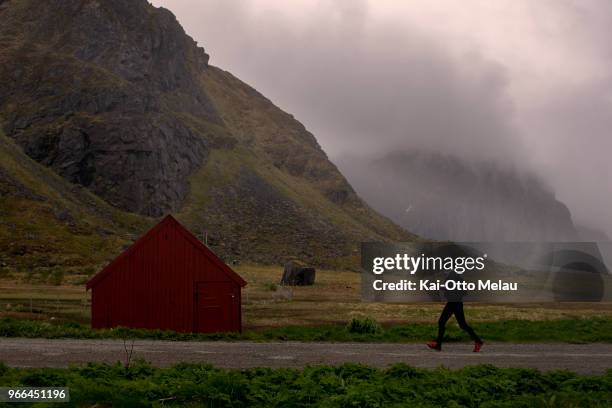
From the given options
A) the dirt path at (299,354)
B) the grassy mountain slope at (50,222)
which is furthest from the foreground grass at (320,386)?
the grassy mountain slope at (50,222)

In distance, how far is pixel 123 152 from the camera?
429 feet

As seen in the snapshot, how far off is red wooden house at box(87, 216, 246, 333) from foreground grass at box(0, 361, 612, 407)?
41.0ft

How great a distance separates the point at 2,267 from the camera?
72125 millimetres

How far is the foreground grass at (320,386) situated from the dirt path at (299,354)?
279 cm

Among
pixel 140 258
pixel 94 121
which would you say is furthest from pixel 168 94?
pixel 140 258

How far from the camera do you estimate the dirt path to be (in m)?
18.0

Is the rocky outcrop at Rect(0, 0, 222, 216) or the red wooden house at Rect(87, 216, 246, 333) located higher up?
the rocky outcrop at Rect(0, 0, 222, 216)

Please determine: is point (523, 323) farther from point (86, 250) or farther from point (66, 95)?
point (66, 95)

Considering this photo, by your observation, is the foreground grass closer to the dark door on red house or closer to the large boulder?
the dark door on red house

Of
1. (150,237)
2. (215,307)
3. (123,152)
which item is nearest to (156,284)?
(150,237)

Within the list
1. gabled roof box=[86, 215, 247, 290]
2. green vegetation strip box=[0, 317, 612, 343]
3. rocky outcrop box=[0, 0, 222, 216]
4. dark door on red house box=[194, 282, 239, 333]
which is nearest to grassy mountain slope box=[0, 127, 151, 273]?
rocky outcrop box=[0, 0, 222, 216]

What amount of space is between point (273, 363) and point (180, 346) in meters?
5.46

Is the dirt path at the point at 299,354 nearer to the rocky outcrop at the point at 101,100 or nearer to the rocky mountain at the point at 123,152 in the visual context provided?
the rocky mountain at the point at 123,152

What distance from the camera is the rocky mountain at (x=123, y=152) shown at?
114m
